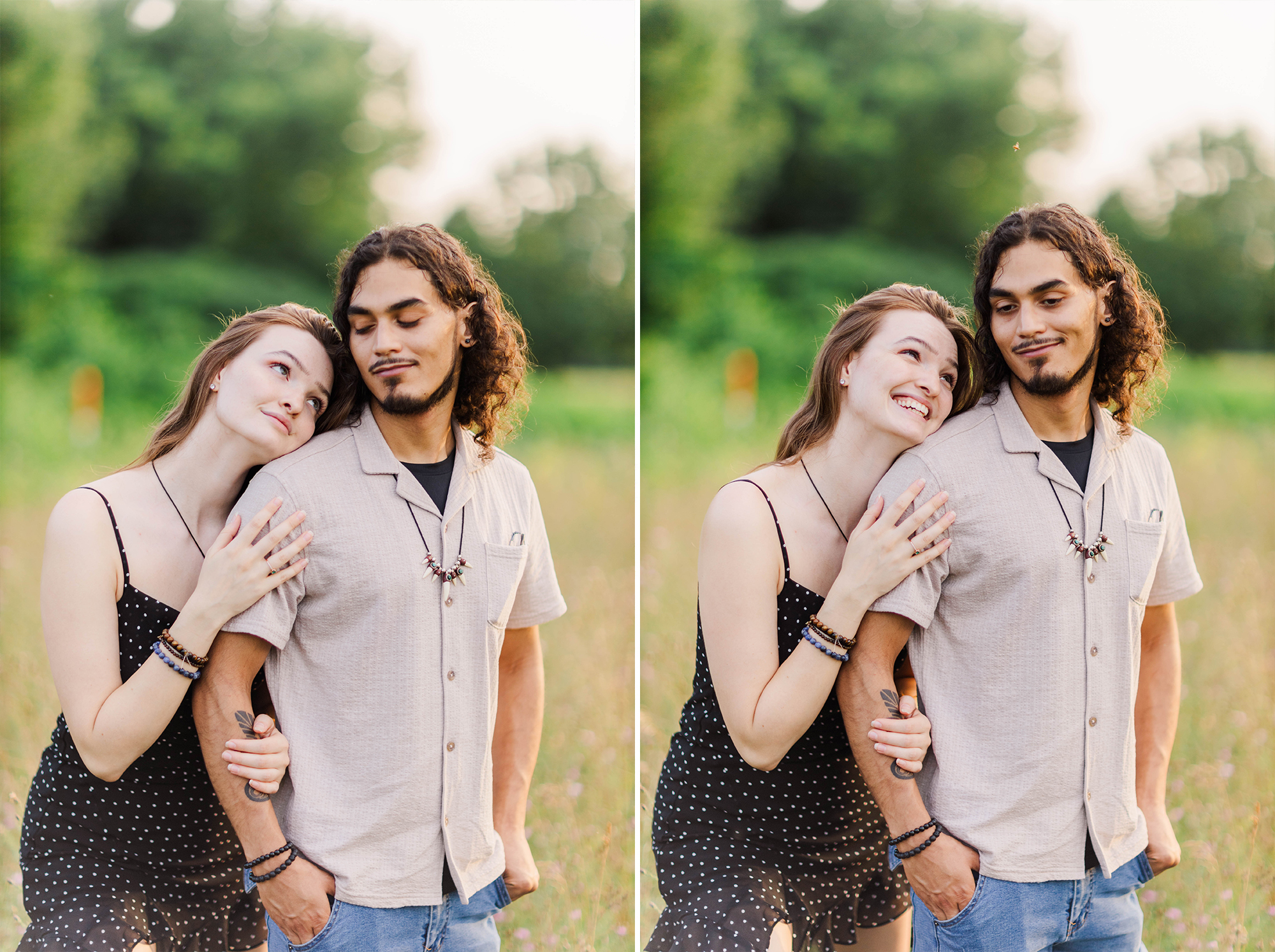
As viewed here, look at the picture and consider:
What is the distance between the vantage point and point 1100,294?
220 cm

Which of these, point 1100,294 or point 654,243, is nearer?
point 1100,294

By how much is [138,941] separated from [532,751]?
36.4 inches

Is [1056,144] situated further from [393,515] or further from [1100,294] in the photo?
[393,515]

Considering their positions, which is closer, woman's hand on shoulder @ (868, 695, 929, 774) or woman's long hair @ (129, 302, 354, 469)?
woman's hand on shoulder @ (868, 695, 929, 774)

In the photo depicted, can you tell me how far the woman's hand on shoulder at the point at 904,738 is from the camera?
2.09 metres

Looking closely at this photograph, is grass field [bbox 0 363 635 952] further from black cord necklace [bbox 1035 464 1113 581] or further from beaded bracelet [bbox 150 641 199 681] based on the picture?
black cord necklace [bbox 1035 464 1113 581]

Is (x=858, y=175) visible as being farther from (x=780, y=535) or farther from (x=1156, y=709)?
(x=780, y=535)

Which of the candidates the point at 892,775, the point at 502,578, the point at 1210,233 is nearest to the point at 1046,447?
the point at 892,775

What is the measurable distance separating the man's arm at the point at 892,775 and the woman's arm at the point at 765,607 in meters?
0.06

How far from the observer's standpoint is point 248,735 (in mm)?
2059

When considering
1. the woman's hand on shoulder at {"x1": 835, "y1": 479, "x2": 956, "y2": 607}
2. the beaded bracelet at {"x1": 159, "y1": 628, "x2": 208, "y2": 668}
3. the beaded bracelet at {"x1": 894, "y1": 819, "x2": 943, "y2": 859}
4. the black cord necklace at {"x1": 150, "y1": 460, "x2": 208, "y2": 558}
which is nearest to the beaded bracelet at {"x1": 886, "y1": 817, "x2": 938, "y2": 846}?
the beaded bracelet at {"x1": 894, "y1": 819, "x2": 943, "y2": 859}

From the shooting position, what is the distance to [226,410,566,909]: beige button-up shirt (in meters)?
2.11

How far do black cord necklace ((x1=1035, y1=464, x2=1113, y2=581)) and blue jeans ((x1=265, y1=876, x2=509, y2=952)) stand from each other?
4.80 ft

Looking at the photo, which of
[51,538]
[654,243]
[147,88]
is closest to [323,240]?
[147,88]
